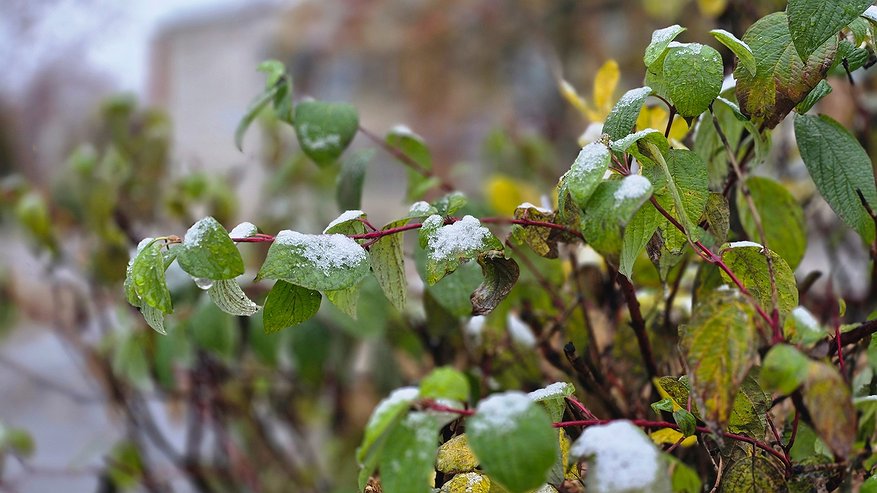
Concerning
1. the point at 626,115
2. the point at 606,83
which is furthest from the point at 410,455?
the point at 606,83

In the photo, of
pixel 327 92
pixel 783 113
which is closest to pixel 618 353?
pixel 783 113

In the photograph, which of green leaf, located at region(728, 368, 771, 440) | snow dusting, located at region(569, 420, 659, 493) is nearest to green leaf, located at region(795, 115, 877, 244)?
green leaf, located at region(728, 368, 771, 440)

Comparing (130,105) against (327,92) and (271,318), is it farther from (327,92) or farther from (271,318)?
(327,92)

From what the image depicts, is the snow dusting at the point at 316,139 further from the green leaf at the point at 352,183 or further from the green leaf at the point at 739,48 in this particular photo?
the green leaf at the point at 739,48

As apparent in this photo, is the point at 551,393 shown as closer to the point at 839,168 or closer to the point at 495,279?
the point at 495,279

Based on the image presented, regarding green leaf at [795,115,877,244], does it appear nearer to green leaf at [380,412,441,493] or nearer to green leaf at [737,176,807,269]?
green leaf at [737,176,807,269]

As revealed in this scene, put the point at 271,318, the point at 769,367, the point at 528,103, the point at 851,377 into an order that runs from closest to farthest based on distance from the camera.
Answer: the point at 769,367 < the point at 271,318 < the point at 851,377 < the point at 528,103

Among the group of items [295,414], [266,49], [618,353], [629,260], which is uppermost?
[266,49]
